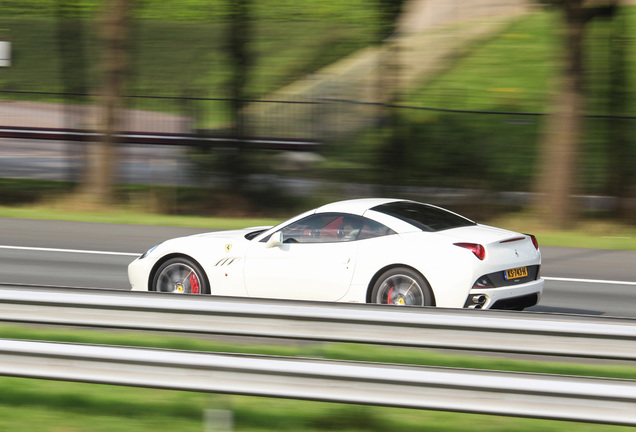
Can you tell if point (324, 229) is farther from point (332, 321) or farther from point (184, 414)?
point (332, 321)

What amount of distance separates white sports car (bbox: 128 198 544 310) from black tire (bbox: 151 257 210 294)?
1 centimetres

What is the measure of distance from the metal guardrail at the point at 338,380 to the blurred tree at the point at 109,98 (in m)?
13.9

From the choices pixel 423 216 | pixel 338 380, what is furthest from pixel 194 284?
pixel 338 380

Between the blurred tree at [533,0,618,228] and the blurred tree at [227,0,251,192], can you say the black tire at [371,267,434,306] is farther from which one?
the blurred tree at [227,0,251,192]

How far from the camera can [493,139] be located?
16.7 metres

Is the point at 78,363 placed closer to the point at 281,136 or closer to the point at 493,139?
the point at 493,139

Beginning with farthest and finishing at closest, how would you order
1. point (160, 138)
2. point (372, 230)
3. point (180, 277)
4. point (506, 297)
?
1. point (160, 138)
2. point (180, 277)
3. point (372, 230)
4. point (506, 297)

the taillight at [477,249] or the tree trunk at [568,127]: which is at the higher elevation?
the tree trunk at [568,127]

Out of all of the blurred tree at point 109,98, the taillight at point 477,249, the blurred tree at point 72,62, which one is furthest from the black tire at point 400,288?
the blurred tree at point 72,62

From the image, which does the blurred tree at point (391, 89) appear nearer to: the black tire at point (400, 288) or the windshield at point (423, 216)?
the windshield at point (423, 216)

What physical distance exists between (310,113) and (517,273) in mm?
11659

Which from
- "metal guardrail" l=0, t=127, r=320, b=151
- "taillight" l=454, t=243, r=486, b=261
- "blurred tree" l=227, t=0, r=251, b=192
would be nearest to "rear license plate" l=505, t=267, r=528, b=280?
"taillight" l=454, t=243, r=486, b=261

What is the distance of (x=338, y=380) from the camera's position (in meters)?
4.51

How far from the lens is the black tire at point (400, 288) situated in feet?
26.6
